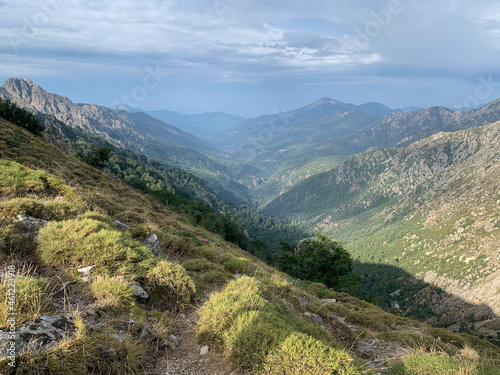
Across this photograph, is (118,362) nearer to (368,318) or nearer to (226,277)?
(226,277)

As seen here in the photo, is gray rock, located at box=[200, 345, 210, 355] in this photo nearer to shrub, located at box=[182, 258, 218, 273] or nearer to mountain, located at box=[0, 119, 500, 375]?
mountain, located at box=[0, 119, 500, 375]

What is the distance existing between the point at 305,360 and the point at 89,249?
7.35 m

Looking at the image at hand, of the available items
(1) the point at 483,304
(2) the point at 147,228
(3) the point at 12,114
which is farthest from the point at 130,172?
(1) the point at 483,304

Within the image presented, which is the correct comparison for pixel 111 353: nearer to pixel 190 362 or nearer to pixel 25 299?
pixel 190 362

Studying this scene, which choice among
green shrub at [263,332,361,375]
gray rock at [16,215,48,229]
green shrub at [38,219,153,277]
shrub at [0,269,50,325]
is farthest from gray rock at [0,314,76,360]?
gray rock at [16,215,48,229]

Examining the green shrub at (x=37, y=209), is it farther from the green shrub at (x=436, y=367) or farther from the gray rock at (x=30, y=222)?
the green shrub at (x=436, y=367)

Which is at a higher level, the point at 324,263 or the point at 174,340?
the point at 174,340

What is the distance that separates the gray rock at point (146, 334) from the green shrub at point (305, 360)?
116 inches

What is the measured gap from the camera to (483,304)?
425ft

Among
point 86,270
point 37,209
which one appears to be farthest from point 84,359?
point 37,209

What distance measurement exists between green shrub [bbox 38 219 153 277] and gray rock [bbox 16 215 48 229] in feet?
2.54

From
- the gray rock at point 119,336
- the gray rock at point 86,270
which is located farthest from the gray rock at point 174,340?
the gray rock at point 86,270

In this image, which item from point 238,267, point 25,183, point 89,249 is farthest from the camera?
point 238,267

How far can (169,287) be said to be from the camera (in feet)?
28.8
